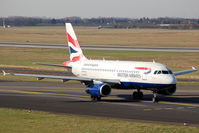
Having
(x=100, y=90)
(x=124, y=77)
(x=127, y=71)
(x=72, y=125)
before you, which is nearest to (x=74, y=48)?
(x=124, y=77)

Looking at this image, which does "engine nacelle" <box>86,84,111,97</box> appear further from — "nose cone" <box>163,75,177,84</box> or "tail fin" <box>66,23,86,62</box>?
"tail fin" <box>66,23,86,62</box>

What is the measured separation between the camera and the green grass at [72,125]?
34391 mm

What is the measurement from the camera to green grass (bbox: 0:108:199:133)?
1354 inches

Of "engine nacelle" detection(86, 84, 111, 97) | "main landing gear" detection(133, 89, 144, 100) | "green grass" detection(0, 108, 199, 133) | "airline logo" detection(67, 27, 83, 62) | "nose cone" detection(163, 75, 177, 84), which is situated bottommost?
"main landing gear" detection(133, 89, 144, 100)

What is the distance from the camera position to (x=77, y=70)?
59.2 meters

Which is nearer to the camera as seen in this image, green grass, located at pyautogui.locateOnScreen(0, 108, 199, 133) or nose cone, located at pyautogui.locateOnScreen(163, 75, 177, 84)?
green grass, located at pyautogui.locateOnScreen(0, 108, 199, 133)

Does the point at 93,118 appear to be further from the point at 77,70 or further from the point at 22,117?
the point at 77,70

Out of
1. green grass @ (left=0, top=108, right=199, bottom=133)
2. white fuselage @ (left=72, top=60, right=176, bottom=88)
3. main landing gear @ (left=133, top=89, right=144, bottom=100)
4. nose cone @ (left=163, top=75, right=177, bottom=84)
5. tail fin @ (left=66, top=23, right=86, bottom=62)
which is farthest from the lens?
tail fin @ (left=66, top=23, right=86, bottom=62)

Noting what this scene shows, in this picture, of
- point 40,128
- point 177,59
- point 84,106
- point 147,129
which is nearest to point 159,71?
point 84,106

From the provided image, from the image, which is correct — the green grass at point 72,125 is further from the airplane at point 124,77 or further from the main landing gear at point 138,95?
the main landing gear at point 138,95

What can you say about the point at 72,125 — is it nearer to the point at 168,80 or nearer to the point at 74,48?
the point at 168,80

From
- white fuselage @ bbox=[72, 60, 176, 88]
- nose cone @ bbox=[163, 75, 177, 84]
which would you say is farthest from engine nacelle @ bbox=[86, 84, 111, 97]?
nose cone @ bbox=[163, 75, 177, 84]

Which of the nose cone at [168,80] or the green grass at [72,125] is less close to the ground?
the nose cone at [168,80]

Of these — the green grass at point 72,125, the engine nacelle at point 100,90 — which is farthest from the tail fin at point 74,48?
the green grass at point 72,125
